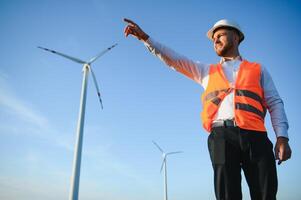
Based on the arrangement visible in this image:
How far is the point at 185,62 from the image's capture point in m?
5.34

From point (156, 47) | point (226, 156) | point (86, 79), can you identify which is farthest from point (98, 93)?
point (226, 156)

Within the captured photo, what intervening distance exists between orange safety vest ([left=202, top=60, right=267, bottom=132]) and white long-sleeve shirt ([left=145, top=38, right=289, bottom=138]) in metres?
0.09

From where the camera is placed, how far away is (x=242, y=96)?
14.6ft

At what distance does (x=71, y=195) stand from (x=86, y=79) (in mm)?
7744

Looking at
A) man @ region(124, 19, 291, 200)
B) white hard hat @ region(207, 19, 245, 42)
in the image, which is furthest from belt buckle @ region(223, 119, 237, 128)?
white hard hat @ region(207, 19, 245, 42)

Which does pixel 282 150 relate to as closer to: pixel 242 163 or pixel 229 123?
pixel 242 163

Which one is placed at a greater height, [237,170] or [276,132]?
[276,132]

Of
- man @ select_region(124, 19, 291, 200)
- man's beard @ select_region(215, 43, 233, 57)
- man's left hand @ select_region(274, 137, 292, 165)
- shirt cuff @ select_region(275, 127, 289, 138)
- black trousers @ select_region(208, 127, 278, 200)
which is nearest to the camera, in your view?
black trousers @ select_region(208, 127, 278, 200)

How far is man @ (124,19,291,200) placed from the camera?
13.2ft

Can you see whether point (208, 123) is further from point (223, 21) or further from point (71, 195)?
point (71, 195)

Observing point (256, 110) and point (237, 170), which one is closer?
point (237, 170)

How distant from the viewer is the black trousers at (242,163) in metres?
3.91

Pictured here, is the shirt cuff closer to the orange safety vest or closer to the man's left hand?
the man's left hand

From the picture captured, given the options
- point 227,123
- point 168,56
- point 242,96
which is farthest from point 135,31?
point 227,123
